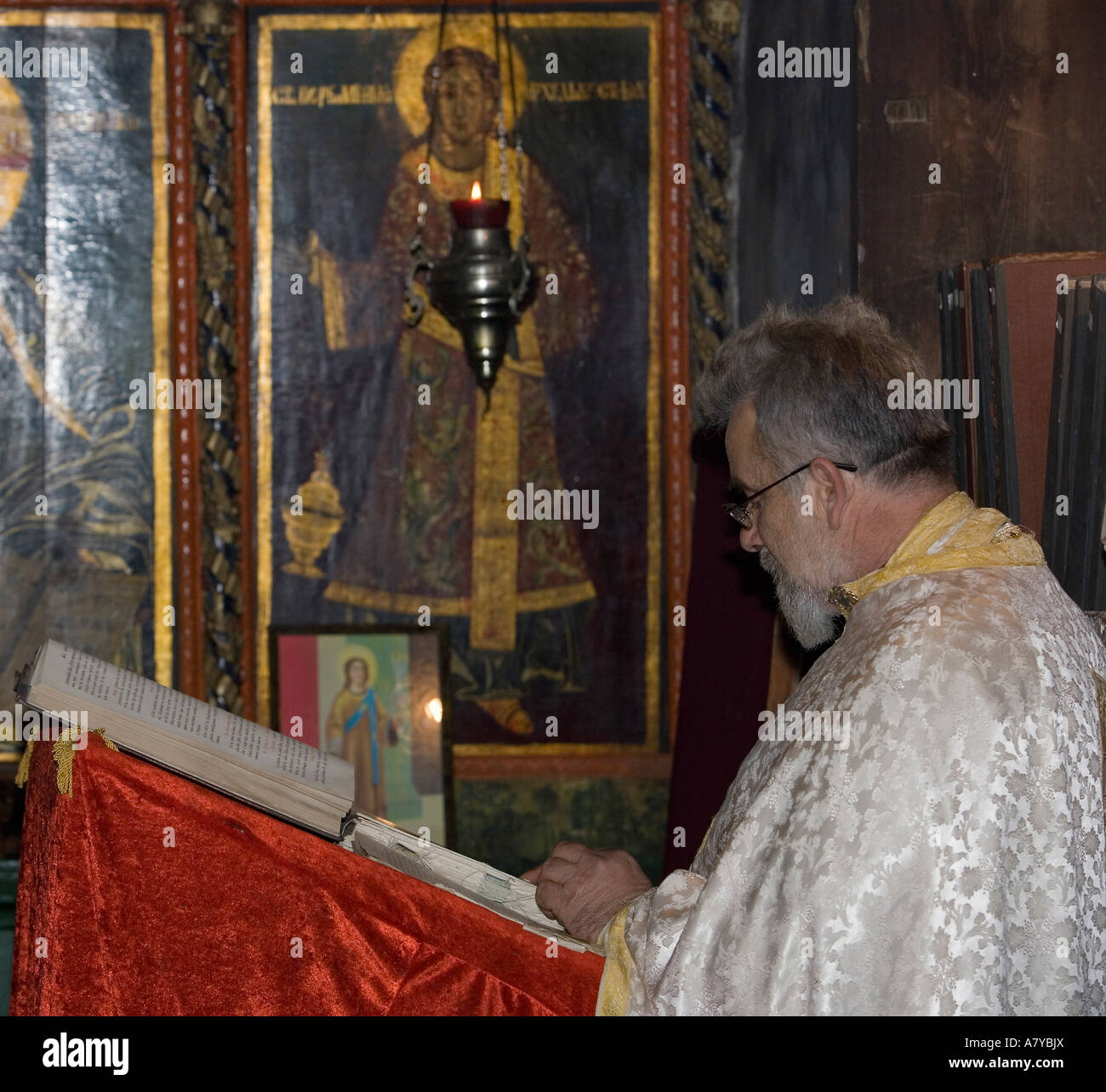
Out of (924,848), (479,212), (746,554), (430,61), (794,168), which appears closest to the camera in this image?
(924,848)

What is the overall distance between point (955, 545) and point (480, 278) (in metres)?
2.44

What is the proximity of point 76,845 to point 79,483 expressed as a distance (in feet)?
8.96

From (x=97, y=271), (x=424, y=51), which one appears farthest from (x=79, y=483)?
(x=424, y=51)

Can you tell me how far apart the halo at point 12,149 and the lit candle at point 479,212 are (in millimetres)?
1419

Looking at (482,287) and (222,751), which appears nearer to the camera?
(222,751)

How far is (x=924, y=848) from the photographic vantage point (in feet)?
5.08

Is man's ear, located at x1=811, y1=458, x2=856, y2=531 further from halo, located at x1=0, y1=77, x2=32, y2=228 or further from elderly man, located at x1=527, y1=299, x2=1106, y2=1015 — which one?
halo, located at x1=0, y1=77, x2=32, y2=228

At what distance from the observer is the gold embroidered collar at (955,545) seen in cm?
176

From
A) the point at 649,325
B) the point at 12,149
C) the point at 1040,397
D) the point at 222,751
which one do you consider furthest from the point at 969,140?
the point at 12,149

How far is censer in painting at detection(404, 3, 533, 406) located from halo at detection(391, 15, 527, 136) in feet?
0.29

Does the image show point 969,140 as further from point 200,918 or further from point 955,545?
point 200,918

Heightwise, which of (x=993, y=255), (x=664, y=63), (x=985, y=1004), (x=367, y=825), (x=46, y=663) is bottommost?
(x=985, y=1004)

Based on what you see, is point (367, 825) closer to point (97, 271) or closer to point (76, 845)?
point (76, 845)

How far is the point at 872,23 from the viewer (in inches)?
111
